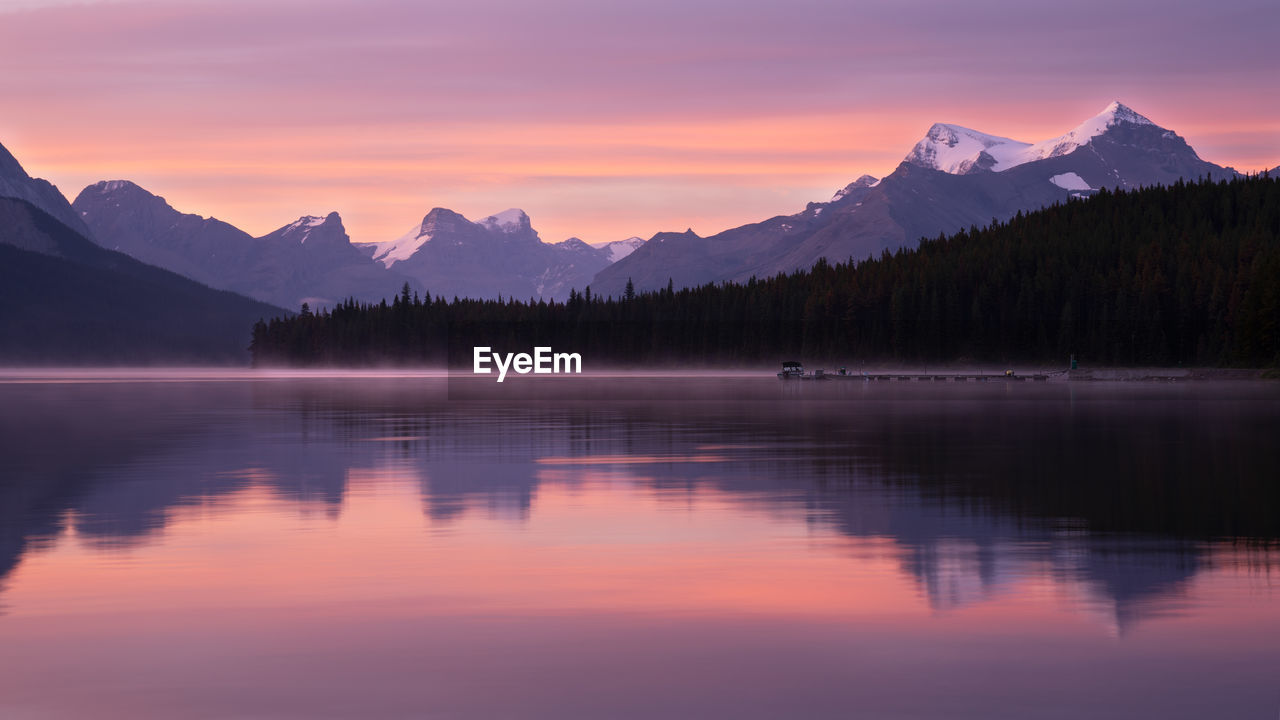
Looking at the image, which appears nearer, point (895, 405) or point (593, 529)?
point (593, 529)

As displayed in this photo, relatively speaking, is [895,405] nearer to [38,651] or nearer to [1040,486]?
[1040,486]

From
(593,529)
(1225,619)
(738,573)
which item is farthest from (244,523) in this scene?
(1225,619)

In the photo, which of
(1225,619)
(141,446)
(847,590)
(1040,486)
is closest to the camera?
(1225,619)

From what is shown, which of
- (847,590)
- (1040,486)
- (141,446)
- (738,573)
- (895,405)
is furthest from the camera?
(895,405)

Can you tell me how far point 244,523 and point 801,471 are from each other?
17.1 m

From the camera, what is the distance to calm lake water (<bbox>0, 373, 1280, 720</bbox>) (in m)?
15.4

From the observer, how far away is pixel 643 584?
22359 millimetres

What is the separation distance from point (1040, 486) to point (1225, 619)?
710 inches

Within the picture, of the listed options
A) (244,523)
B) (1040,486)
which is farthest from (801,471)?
(244,523)

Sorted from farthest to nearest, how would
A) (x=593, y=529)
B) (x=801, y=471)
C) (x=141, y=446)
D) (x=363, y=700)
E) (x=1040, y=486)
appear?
(x=141, y=446)
(x=801, y=471)
(x=1040, y=486)
(x=593, y=529)
(x=363, y=700)

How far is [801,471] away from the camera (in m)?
41.5

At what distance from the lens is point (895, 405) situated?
317ft

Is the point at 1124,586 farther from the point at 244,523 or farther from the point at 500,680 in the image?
the point at 244,523

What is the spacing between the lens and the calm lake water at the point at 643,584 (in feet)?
50.4
